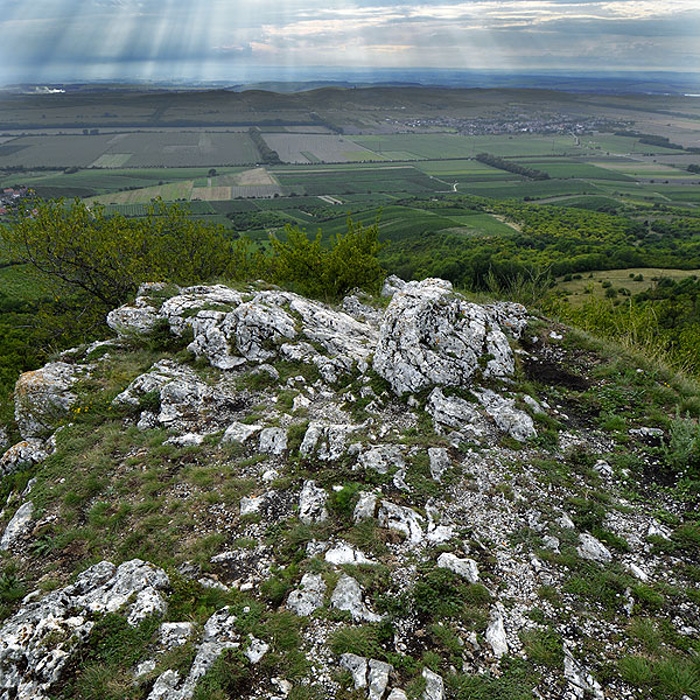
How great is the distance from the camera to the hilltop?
7.50m

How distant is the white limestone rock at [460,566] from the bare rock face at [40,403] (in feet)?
43.3

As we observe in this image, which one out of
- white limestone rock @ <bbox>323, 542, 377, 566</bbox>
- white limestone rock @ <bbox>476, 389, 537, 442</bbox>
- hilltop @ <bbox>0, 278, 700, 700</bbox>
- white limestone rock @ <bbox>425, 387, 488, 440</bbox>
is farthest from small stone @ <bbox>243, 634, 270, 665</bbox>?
white limestone rock @ <bbox>476, 389, 537, 442</bbox>

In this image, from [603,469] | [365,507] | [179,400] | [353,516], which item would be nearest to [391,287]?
→ [179,400]

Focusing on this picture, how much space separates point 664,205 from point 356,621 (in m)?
189

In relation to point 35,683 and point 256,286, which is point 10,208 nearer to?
point 256,286

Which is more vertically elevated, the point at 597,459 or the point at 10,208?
the point at 10,208

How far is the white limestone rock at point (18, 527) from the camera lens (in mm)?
10709

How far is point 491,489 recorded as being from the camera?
11.4 metres

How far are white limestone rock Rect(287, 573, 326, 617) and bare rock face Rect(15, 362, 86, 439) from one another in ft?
35.7

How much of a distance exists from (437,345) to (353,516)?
297 inches

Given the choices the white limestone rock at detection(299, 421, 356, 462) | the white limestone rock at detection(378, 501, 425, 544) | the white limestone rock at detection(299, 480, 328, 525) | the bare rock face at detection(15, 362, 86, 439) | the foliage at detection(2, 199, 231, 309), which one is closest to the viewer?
the white limestone rock at detection(378, 501, 425, 544)

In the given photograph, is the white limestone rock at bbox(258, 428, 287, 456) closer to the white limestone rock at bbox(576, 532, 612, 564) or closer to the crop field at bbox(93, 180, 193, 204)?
the white limestone rock at bbox(576, 532, 612, 564)

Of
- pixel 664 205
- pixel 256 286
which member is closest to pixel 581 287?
pixel 256 286

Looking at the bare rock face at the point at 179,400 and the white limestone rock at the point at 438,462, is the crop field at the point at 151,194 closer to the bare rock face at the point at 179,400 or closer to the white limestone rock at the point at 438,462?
the bare rock face at the point at 179,400
